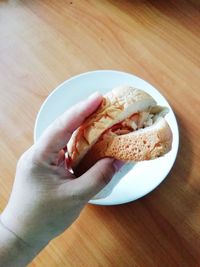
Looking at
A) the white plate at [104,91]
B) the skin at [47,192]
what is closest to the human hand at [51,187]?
the skin at [47,192]

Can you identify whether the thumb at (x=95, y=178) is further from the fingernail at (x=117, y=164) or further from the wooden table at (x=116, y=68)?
the wooden table at (x=116, y=68)

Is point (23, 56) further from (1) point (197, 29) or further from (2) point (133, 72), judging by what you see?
(1) point (197, 29)

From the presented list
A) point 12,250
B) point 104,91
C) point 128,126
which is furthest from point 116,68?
point 12,250

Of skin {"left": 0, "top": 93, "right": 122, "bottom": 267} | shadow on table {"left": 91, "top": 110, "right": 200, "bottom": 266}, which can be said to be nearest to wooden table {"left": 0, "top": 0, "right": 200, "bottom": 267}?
shadow on table {"left": 91, "top": 110, "right": 200, "bottom": 266}

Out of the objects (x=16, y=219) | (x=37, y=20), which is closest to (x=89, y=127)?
(x=16, y=219)

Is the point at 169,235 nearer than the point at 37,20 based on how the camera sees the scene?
Yes

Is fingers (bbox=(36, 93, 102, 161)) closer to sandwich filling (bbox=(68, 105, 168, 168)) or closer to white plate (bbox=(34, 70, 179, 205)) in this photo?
sandwich filling (bbox=(68, 105, 168, 168))

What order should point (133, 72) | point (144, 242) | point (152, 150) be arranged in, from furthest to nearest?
point (133, 72), point (144, 242), point (152, 150)
